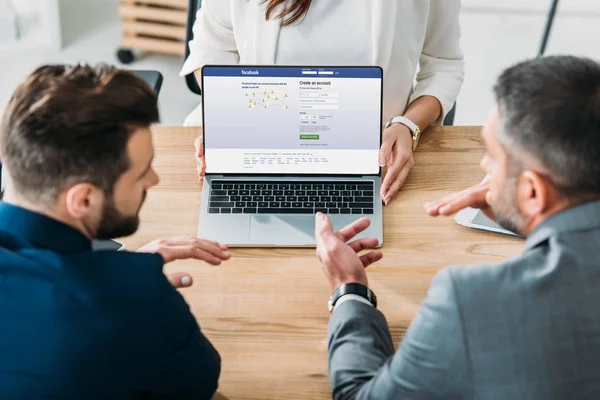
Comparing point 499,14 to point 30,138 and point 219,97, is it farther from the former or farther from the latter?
point 30,138

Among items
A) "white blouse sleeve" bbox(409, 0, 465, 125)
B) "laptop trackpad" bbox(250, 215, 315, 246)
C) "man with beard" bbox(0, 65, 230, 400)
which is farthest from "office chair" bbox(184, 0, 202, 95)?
"man with beard" bbox(0, 65, 230, 400)

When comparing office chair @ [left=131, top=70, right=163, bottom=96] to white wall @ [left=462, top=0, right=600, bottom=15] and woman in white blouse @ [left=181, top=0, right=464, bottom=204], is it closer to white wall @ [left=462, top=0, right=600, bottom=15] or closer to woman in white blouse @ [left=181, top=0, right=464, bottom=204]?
woman in white blouse @ [left=181, top=0, right=464, bottom=204]

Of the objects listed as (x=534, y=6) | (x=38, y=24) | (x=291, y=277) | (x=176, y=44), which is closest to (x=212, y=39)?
(x=291, y=277)

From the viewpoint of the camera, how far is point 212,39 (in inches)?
78.2

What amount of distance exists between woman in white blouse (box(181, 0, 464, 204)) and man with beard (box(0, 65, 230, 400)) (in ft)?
2.38

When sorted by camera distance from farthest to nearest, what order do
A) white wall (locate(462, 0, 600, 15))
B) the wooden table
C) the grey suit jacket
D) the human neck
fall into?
white wall (locate(462, 0, 600, 15)) < the wooden table < the human neck < the grey suit jacket

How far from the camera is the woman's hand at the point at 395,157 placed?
1671 mm

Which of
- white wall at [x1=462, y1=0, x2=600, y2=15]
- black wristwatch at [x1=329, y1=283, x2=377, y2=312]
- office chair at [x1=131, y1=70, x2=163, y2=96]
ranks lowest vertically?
white wall at [x1=462, y1=0, x2=600, y2=15]

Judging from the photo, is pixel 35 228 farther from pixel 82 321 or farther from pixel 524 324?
pixel 524 324

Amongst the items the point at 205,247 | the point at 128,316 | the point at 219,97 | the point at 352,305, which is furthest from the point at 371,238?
the point at 128,316

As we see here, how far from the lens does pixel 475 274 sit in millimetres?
1071

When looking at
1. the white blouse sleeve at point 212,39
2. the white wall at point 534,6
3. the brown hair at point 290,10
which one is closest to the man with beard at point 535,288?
the brown hair at point 290,10

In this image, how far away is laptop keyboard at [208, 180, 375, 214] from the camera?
1.63 m

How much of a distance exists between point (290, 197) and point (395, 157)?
27 centimetres
